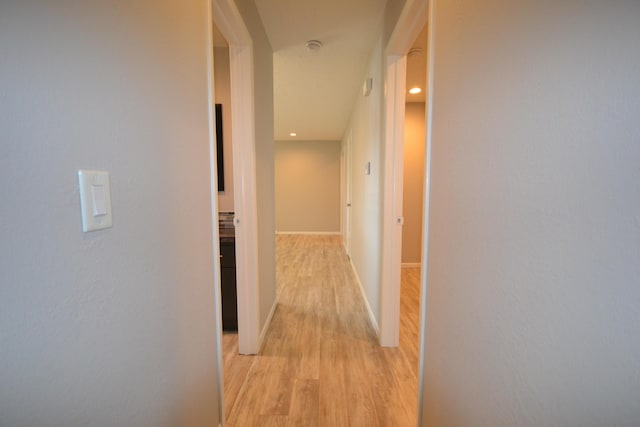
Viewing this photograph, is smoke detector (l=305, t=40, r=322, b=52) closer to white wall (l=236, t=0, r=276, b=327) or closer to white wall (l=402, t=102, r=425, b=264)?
white wall (l=236, t=0, r=276, b=327)

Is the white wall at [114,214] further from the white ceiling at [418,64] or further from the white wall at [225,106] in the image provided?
the white ceiling at [418,64]

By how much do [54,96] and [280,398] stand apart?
5.61ft

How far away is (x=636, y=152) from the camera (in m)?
0.41

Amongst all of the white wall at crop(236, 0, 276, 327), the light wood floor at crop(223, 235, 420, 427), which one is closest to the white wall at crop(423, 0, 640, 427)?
the light wood floor at crop(223, 235, 420, 427)

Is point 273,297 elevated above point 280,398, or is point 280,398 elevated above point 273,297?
point 273,297

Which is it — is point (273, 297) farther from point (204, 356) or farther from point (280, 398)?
point (204, 356)

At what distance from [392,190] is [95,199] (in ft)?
5.70

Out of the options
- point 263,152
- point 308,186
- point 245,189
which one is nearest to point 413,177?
point 263,152

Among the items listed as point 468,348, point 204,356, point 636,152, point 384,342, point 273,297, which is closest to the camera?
point 636,152

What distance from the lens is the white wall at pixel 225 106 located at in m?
2.34

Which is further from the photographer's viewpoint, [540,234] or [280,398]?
[280,398]

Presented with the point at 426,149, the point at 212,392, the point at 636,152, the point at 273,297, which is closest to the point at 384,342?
the point at 273,297

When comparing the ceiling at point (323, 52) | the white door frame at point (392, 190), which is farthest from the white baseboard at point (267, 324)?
the ceiling at point (323, 52)

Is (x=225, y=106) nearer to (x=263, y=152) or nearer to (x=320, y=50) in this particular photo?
(x=263, y=152)
